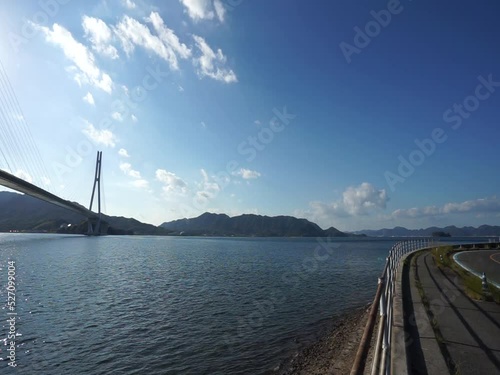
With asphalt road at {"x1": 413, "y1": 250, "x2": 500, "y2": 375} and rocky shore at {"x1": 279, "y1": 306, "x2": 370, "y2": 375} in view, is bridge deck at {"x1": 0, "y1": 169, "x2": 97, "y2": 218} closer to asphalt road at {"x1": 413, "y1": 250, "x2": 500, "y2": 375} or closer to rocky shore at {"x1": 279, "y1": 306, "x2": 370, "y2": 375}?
rocky shore at {"x1": 279, "y1": 306, "x2": 370, "y2": 375}

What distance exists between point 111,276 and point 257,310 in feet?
68.6

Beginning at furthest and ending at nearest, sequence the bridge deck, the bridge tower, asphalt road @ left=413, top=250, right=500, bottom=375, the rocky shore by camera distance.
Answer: the bridge tower < the bridge deck < the rocky shore < asphalt road @ left=413, top=250, right=500, bottom=375

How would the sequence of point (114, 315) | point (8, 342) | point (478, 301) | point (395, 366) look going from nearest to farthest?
point (395, 366) < point (478, 301) < point (8, 342) < point (114, 315)

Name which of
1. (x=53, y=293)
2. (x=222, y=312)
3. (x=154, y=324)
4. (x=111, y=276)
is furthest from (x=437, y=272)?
(x=111, y=276)

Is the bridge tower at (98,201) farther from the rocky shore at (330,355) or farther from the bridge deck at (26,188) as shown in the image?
the rocky shore at (330,355)

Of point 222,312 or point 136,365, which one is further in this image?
point 222,312

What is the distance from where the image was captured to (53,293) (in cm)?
2439

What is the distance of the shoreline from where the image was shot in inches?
398

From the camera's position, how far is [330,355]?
38.3 ft

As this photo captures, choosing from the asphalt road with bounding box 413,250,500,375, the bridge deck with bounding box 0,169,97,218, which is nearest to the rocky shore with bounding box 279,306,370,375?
the asphalt road with bounding box 413,250,500,375

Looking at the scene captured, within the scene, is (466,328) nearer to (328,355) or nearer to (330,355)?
(330,355)

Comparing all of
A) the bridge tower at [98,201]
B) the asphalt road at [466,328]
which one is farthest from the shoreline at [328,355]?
the bridge tower at [98,201]

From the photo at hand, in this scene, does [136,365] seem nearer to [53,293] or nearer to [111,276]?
[53,293]

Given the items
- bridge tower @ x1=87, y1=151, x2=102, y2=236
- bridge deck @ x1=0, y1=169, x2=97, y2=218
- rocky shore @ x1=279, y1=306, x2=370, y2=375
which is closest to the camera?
rocky shore @ x1=279, y1=306, x2=370, y2=375
